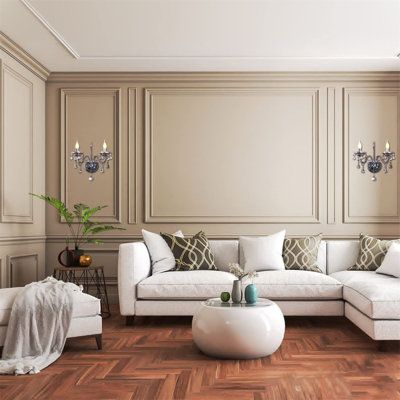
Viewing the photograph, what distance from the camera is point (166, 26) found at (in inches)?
193

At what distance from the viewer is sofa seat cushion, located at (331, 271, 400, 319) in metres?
3.94

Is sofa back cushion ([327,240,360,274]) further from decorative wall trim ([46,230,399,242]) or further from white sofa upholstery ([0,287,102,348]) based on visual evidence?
white sofa upholstery ([0,287,102,348])

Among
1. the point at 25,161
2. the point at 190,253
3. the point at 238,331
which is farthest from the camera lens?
the point at 25,161

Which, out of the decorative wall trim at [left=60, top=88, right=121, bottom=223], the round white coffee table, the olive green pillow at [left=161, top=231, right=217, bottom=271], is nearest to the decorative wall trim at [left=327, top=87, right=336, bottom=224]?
the olive green pillow at [left=161, top=231, right=217, bottom=271]

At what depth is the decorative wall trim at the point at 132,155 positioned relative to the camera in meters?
6.20

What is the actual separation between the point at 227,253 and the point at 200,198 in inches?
33.6

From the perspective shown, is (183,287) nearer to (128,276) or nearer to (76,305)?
(128,276)

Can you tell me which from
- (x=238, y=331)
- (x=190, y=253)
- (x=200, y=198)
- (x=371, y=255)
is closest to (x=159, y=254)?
(x=190, y=253)

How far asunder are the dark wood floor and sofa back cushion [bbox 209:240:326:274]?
1.17m

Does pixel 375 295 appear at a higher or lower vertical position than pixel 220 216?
lower

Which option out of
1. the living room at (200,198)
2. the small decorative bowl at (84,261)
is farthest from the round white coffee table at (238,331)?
the small decorative bowl at (84,261)

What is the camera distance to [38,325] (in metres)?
3.75

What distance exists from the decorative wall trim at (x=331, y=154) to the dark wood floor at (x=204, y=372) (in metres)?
1.90

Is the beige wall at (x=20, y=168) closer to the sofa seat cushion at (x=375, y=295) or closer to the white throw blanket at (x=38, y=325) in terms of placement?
the white throw blanket at (x=38, y=325)
